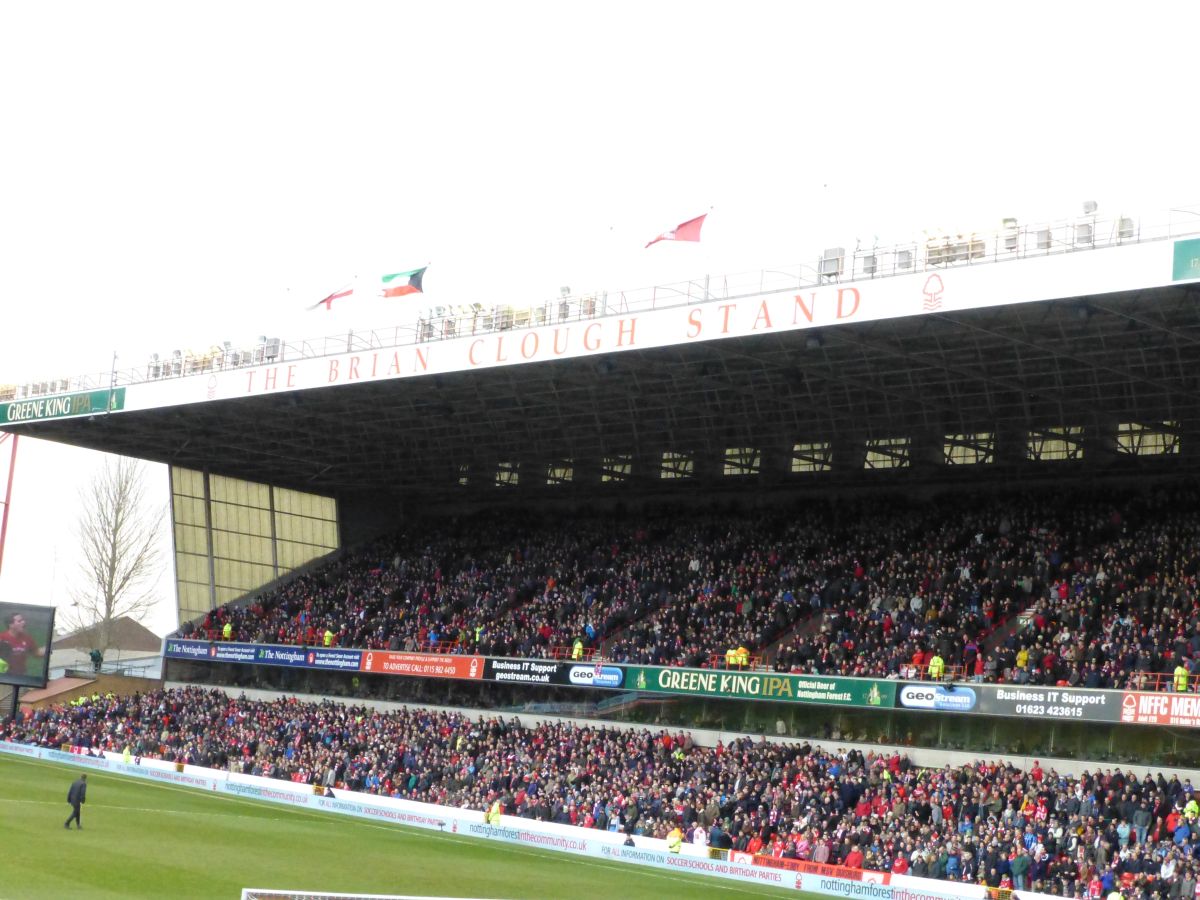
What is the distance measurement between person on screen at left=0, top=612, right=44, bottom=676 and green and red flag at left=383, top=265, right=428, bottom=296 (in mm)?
22166

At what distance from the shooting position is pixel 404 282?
42094 millimetres

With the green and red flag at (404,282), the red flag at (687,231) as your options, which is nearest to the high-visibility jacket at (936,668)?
the red flag at (687,231)

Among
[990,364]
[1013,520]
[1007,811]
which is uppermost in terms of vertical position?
[990,364]

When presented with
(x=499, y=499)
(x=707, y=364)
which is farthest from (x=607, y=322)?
(x=499, y=499)

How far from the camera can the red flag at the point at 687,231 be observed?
113 feet

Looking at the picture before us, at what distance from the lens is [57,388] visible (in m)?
53.2

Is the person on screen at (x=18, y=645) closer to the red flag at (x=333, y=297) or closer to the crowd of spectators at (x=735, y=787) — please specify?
the crowd of spectators at (x=735, y=787)

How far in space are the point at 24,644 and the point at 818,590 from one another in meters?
29.7

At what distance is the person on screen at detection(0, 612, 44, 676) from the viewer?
5431 cm

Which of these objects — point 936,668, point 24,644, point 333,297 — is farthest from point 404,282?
point 24,644

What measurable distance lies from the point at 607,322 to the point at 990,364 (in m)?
9.76

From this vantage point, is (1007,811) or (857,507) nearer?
A: (1007,811)

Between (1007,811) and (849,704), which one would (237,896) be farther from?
(849,704)

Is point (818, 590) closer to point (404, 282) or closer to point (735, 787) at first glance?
point (735, 787)
